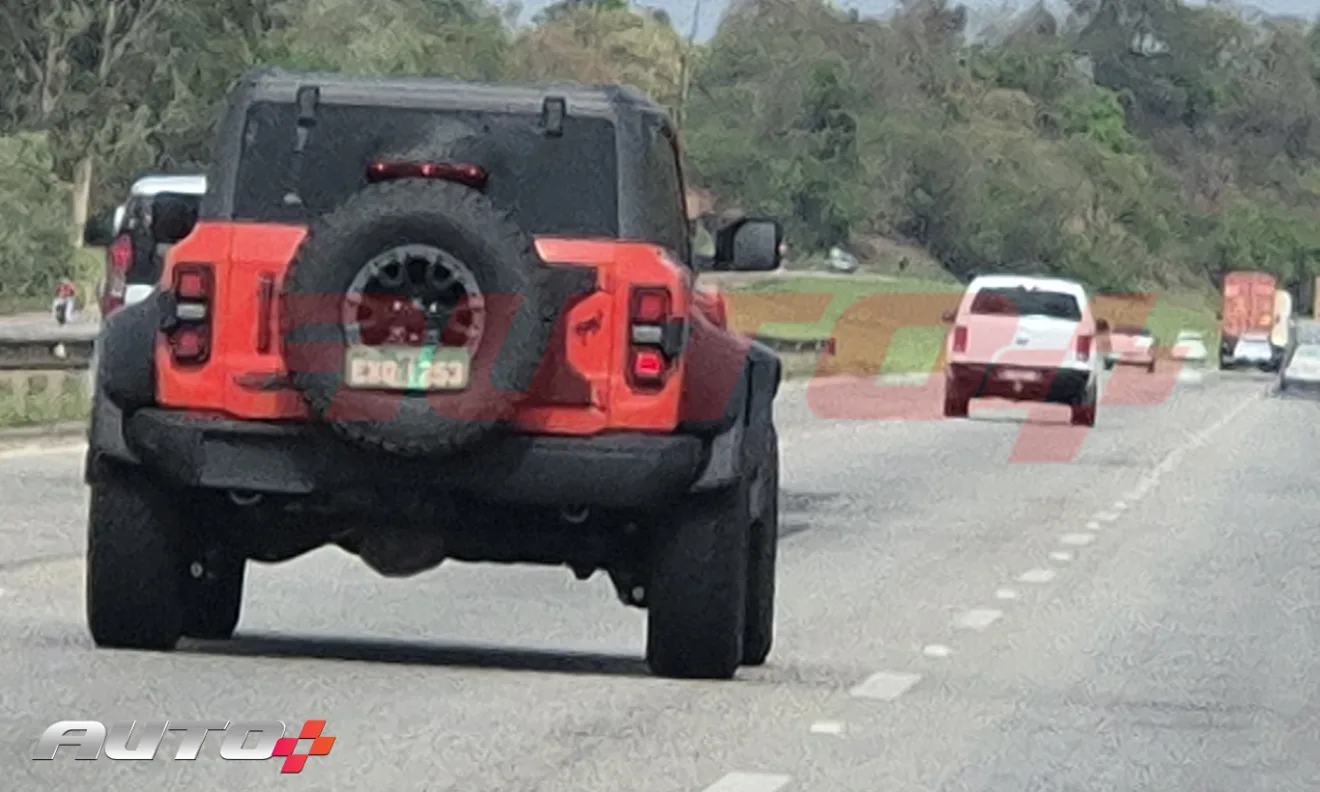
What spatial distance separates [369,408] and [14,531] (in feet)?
30.9

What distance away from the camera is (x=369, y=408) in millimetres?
12680

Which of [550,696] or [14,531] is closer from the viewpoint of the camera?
[550,696]

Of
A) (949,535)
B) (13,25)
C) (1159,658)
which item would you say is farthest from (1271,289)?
(1159,658)

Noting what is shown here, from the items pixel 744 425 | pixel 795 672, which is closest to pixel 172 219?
pixel 744 425

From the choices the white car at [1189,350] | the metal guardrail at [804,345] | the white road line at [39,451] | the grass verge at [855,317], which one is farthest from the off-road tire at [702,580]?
the white car at [1189,350]

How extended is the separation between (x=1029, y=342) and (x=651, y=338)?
1360 inches

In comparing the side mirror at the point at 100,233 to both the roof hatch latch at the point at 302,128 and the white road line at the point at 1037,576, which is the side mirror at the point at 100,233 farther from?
the roof hatch latch at the point at 302,128

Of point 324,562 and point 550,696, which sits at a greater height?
point 550,696

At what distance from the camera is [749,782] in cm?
1067

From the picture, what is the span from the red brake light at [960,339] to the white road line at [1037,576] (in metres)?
26.0

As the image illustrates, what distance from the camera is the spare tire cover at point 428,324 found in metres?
12.7

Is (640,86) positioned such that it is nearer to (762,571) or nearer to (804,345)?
(804,345)

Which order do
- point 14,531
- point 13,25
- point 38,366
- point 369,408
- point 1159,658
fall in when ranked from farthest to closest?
point 13,25 → point 38,366 → point 14,531 → point 1159,658 → point 369,408

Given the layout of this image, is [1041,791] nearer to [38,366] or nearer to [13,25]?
[38,366]
